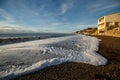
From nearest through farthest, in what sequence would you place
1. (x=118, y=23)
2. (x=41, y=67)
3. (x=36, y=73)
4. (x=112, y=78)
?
(x=112, y=78) < (x=36, y=73) < (x=41, y=67) < (x=118, y=23)

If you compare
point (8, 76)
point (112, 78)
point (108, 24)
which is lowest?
point (112, 78)

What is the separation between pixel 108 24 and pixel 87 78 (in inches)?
1714

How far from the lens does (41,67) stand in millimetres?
3555

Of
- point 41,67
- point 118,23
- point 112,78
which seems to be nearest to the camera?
point 112,78

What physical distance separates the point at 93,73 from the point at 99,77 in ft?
0.83

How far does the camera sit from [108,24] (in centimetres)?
4078

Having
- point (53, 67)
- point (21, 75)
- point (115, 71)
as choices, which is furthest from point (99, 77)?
point (21, 75)

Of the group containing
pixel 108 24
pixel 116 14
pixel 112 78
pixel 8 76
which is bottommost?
pixel 112 78

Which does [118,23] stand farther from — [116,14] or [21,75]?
[21,75]

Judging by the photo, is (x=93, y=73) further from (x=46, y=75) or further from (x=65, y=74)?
(x=46, y=75)

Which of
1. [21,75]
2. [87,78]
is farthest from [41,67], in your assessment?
[87,78]

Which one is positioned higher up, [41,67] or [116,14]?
[116,14]

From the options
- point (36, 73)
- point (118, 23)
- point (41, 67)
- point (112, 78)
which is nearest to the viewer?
point (112, 78)

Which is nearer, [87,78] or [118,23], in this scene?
[87,78]
